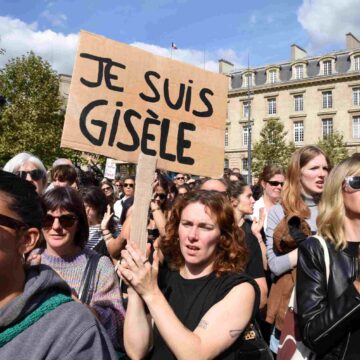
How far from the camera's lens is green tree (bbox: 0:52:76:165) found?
2219 cm

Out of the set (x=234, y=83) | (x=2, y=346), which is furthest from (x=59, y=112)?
(x=234, y=83)

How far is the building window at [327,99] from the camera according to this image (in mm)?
46219

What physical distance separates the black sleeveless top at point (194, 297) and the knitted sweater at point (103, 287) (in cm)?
31

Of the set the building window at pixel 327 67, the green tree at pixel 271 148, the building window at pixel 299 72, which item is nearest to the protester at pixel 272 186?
the green tree at pixel 271 148

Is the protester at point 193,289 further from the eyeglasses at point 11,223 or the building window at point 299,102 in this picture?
the building window at point 299,102

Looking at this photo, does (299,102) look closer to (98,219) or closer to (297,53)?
(297,53)

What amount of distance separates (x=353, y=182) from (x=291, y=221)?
0.88 m

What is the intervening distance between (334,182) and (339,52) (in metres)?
49.2

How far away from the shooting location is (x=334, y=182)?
238 centimetres

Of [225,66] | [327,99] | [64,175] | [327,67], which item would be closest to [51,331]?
[64,175]

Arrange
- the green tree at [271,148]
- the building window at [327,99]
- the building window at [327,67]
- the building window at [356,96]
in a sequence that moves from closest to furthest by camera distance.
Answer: the green tree at [271,148], the building window at [356,96], the building window at [327,99], the building window at [327,67]

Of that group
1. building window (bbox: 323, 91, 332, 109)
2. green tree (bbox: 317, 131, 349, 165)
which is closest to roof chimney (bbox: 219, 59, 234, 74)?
building window (bbox: 323, 91, 332, 109)

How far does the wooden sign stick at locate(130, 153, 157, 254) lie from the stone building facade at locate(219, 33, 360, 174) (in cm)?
4154

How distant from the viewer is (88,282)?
8.18ft
